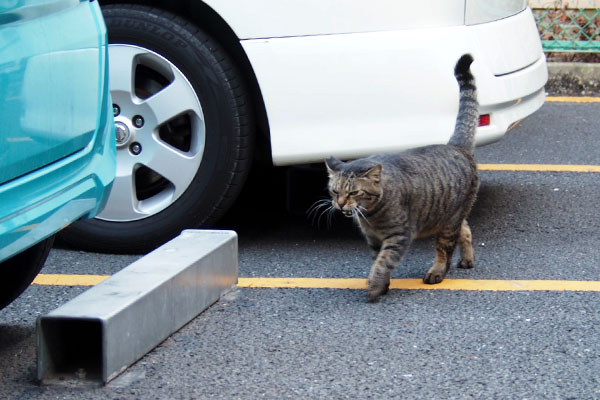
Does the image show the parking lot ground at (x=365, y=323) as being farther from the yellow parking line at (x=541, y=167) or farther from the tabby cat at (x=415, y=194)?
the yellow parking line at (x=541, y=167)

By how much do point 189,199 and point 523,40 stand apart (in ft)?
5.28

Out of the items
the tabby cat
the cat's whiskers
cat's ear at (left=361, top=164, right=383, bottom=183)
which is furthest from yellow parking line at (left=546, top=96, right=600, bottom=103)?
cat's ear at (left=361, top=164, right=383, bottom=183)

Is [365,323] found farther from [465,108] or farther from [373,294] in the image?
[465,108]

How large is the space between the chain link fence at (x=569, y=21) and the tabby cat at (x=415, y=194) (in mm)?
4357

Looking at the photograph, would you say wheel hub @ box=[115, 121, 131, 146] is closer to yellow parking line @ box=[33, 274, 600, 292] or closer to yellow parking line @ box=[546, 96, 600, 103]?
yellow parking line @ box=[33, 274, 600, 292]

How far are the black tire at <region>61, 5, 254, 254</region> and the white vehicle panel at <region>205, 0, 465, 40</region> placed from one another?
0.20 metres

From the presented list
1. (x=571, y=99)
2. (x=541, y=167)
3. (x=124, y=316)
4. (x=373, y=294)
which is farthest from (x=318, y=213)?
(x=571, y=99)

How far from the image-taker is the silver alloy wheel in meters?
3.98

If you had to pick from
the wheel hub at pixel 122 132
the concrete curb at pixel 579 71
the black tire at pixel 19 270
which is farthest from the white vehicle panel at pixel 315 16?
the concrete curb at pixel 579 71

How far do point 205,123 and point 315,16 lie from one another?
626 mm

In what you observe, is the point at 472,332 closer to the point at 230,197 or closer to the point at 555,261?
the point at 555,261

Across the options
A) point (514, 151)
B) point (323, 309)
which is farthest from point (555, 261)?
point (514, 151)

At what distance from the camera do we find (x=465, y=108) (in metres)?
3.93

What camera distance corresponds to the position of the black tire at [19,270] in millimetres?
3252
